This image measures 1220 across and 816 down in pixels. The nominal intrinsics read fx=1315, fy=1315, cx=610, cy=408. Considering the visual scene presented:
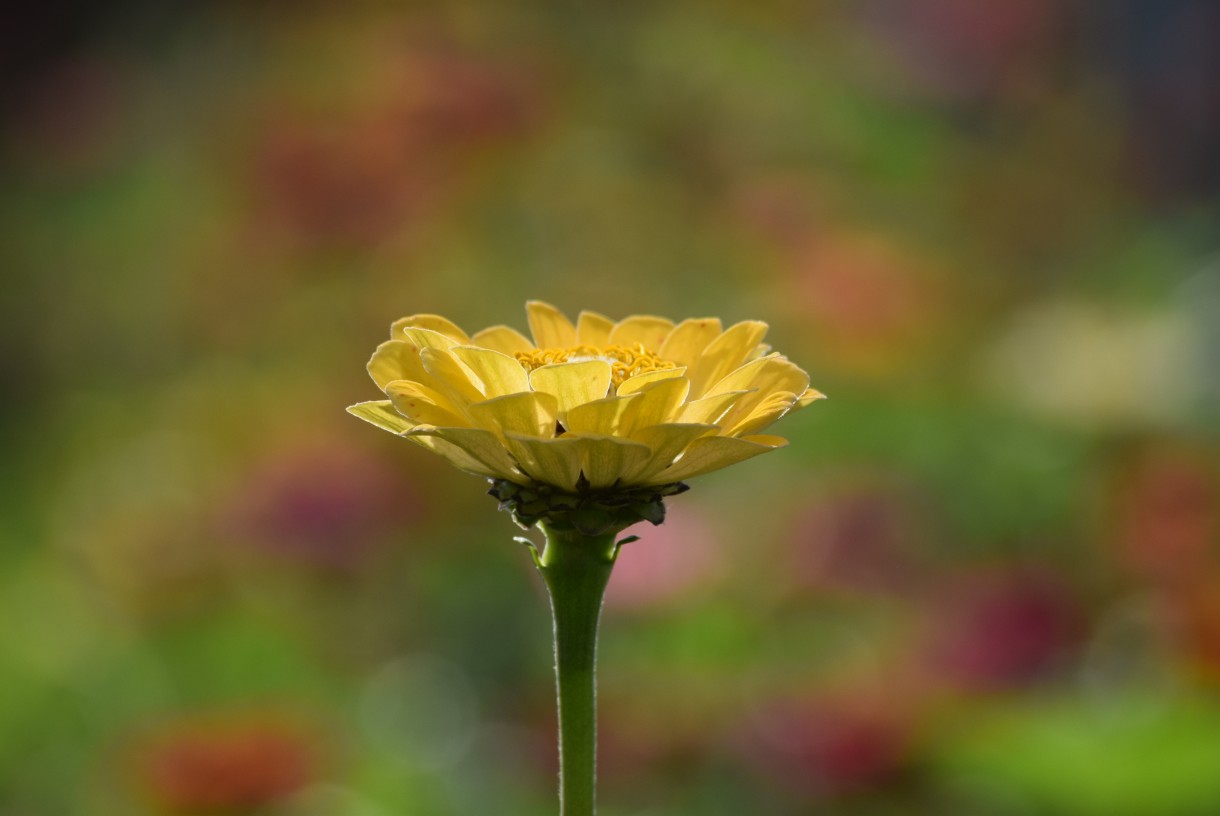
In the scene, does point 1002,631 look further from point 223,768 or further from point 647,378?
point 647,378

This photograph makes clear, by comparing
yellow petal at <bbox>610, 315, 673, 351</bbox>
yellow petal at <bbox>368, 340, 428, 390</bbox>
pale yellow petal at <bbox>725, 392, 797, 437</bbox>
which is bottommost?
pale yellow petal at <bbox>725, 392, 797, 437</bbox>

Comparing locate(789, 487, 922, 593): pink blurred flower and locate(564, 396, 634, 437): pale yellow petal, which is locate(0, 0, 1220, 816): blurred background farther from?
locate(564, 396, 634, 437): pale yellow petal

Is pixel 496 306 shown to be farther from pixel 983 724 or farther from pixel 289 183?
pixel 983 724

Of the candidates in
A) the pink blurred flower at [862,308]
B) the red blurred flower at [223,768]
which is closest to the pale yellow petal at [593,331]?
the red blurred flower at [223,768]

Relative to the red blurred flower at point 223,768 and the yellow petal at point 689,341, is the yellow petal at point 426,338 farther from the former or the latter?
the red blurred flower at point 223,768

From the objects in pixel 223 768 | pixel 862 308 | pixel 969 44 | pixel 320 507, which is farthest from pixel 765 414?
pixel 969 44

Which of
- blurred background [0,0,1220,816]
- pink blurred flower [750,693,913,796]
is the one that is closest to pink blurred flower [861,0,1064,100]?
blurred background [0,0,1220,816]
